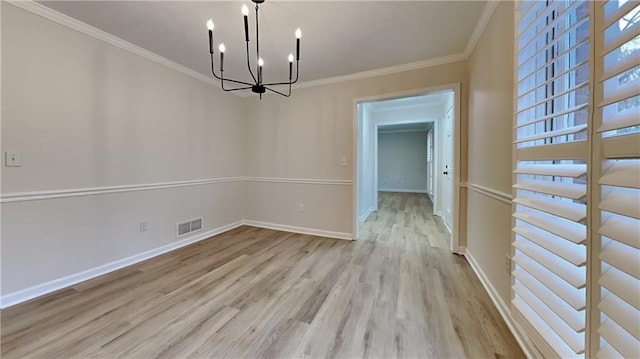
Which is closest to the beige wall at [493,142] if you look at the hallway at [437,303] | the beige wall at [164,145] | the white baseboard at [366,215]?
the beige wall at [164,145]

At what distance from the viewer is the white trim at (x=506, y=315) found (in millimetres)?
1265

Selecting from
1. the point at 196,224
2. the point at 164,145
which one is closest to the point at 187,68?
the point at 164,145

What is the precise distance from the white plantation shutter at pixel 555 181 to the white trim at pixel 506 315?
147 mm

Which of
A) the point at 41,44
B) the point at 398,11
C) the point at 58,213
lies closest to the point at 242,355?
the point at 58,213

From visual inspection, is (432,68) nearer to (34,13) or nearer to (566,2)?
(566,2)

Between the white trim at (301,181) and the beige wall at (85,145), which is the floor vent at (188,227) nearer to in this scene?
the beige wall at (85,145)

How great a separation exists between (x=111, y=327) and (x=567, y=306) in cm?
250

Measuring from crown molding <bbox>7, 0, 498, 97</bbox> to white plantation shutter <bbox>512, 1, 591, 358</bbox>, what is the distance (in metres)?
0.89

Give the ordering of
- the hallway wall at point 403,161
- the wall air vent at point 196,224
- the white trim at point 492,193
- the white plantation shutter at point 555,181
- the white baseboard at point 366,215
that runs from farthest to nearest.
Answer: the hallway wall at point 403,161
the white baseboard at point 366,215
the wall air vent at point 196,224
the white trim at point 492,193
the white plantation shutter at point 555,181

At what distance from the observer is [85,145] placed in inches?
84.5

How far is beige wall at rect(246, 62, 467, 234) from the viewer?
3.22 m

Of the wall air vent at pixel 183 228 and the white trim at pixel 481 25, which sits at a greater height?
the white trim at pixel 481 25

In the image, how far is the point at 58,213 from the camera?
6.57ft

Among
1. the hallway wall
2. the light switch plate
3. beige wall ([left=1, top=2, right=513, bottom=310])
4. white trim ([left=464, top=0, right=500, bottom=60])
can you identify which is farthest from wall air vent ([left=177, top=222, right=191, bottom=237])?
the hallway wall
